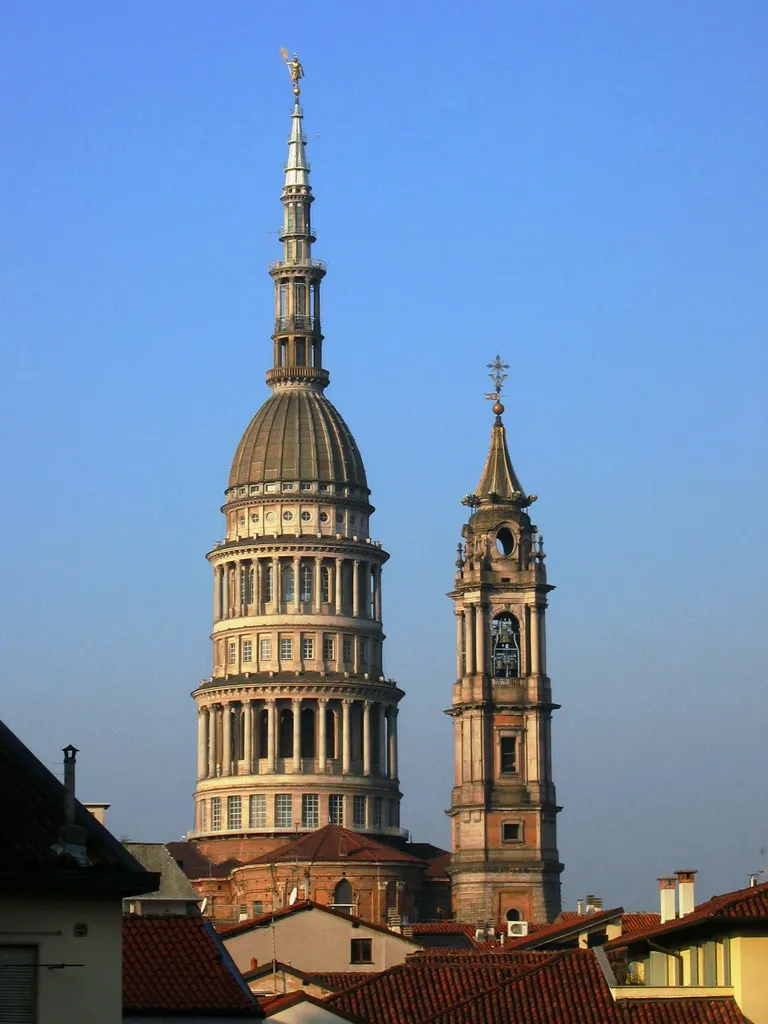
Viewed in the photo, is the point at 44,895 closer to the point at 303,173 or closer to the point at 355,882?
the point at 355,882

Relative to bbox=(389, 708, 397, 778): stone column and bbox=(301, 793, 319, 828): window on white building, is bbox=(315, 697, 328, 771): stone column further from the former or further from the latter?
bbox=(389, 708, 397, 778): stone column

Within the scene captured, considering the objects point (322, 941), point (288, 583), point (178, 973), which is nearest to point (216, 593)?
point (288, 583)

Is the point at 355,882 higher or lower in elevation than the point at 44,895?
higher

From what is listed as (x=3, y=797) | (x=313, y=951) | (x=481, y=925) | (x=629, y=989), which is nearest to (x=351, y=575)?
(x=481, y=925)

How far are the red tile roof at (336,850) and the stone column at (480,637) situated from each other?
15131 millimetres

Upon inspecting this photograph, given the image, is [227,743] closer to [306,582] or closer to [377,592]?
[306,582]

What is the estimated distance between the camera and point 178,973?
117ft

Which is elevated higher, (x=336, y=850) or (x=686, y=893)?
(x=336, y=850)

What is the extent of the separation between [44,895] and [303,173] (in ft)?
522

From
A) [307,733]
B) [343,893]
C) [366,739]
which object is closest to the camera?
[343,893]

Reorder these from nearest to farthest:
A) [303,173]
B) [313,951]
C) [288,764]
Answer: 1. [313,951]
2. [288,764]
3. [303,173]

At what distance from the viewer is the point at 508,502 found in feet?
466

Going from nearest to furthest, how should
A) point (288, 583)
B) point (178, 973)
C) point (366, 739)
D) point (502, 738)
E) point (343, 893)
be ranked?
point (178, 973)
point (502, 738)
point (343, 893)
point (366, 739)
point (288, 583)

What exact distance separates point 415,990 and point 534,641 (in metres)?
77.4
